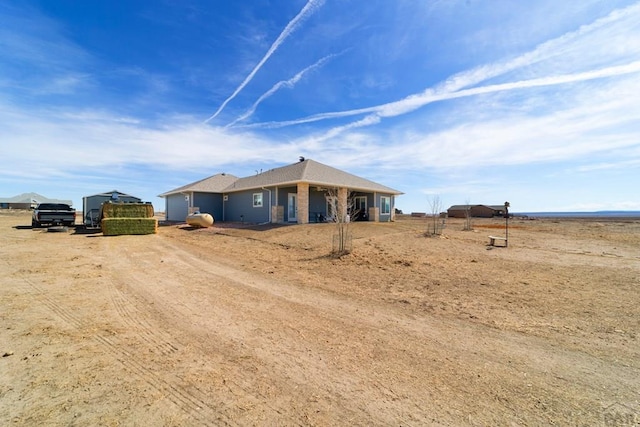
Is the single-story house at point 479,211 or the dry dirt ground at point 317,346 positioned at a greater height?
the single-story house at point 479,211

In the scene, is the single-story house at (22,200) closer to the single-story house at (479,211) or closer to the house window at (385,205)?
the house window at (385,205)

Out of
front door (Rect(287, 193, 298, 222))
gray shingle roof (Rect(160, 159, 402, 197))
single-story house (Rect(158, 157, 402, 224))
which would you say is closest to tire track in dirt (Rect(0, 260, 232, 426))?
single-story house (Rect(158, 157, 402, 224))

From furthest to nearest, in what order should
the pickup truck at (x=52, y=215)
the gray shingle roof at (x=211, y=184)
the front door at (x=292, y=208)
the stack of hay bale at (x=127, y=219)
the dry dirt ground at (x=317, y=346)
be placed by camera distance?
the gray shingle roof at (x=211, y=184) → the front door at (x=292, y=208) → the pickup truck at (x=52, y=215) → the stack of hay bale at (x=127, y=219) → the dry dirt ground at (x=317, y=346)

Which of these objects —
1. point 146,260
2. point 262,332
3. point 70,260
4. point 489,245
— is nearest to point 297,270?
point 262,332

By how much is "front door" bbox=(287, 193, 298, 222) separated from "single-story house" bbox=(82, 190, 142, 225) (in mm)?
11365

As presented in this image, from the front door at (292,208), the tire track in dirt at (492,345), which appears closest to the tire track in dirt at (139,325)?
the tire track in dirt at (492,345)

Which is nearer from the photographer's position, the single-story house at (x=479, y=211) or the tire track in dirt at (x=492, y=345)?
the tire track in dirt at (x=492, y=345)

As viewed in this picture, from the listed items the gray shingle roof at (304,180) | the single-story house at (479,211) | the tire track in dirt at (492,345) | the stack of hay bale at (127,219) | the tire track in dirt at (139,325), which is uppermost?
the gray shingle roof at (304,180)

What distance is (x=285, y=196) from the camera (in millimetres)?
21812

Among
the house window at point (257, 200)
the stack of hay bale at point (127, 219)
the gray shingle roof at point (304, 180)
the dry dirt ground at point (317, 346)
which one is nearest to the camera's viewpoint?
the dry dirt ground at point (317, 346)

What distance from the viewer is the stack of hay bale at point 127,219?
1591 cm

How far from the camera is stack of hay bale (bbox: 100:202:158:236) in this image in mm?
15906

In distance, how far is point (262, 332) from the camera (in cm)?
408

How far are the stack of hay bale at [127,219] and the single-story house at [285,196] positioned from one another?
7616mm
